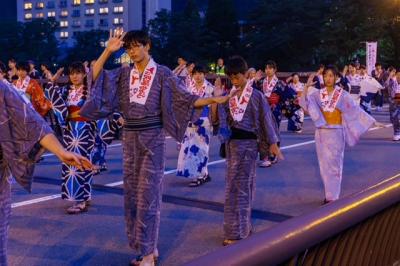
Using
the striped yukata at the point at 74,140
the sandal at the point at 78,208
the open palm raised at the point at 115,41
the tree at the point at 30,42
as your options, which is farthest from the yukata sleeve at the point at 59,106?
the tree at the point at 30,42

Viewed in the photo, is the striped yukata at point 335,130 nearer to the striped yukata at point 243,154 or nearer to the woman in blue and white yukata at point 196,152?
the woman in blue and white yukata at point 196,152

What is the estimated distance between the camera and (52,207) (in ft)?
23.6

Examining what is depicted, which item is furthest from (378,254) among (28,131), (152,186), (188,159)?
(188,159)

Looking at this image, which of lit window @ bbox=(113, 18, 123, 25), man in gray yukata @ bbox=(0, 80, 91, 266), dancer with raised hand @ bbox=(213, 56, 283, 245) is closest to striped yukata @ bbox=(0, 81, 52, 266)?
man in gray yukata @ bbox=(0, 80, 91, 266)

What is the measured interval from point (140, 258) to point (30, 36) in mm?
61803

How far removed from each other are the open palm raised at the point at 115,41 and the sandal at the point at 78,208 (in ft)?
9.01

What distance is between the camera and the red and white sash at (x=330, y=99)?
7.54 metres

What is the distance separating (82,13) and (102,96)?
120622 mm

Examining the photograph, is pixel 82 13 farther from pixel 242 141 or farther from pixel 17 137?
pixel 17 137

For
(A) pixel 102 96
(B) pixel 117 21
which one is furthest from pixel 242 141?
(B) pixel 117 21

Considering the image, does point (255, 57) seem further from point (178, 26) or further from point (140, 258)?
Result: point (140, 258)

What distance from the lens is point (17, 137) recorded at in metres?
3.11

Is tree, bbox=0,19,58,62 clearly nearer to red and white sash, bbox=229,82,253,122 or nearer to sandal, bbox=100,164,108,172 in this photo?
sandal, bbox=100,164,108,172

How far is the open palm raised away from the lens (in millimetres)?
4543
